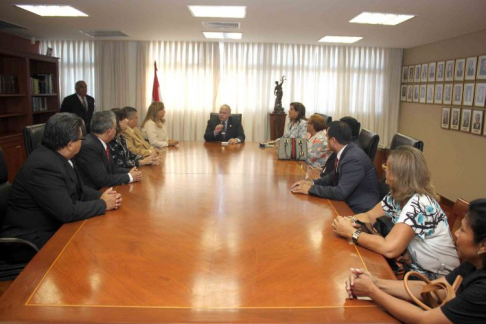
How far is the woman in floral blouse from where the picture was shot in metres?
4.46

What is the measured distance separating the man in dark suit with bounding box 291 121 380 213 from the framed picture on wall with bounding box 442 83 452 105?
156 inches

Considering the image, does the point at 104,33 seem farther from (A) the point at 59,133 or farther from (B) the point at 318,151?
(A) the point at 59,133

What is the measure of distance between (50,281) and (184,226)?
2.56 feet

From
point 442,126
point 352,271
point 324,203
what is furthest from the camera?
point 442,126

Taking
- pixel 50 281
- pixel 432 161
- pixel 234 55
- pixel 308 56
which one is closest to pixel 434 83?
pixel 432 161

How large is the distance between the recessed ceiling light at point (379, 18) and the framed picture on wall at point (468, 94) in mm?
1491

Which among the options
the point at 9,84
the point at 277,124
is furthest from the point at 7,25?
the point at 277,124

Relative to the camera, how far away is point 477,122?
5.66m

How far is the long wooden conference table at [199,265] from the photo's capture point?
1.43 m

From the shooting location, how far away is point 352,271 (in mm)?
1581

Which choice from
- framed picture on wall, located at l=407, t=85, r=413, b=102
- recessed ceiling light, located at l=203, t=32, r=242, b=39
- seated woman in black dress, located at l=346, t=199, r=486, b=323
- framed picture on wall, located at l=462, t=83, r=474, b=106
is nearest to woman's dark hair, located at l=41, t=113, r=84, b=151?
seated woman in black dress, located at l=346, t=199, r=486, b=323

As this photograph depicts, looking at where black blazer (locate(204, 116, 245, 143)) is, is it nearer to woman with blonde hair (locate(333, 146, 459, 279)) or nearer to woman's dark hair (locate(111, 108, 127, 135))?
woman's dark hair (locate(111, 108, 127, 135))

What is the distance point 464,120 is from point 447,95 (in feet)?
2.02

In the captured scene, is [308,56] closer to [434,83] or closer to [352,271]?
[434,83]
